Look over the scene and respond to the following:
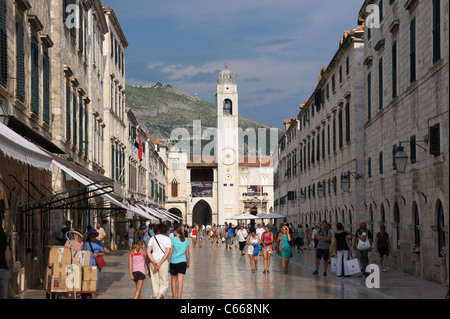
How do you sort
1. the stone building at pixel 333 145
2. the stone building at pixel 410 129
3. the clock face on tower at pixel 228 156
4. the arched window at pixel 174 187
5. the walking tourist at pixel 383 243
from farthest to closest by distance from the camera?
the clock face on tower at pixel 228 156, the arched window at pixel 174 187, the stone building at pixel 333 145, the walking tourist at pixel 383 243, the stone building at pixel 410 129

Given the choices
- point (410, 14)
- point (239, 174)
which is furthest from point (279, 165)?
point (410, 14)

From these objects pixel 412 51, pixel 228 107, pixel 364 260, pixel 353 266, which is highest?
pixel 228 107

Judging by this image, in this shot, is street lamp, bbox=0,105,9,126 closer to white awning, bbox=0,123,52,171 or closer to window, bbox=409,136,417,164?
white awning, bbox=0,123,52,171

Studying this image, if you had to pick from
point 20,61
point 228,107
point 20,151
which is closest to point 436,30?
point 20,61

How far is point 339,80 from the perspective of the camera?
37.2 m

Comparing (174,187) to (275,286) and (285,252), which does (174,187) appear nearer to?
(285,252)

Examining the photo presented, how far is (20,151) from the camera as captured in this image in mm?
10688

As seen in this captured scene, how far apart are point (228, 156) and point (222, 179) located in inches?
146

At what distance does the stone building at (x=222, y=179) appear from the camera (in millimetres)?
102750

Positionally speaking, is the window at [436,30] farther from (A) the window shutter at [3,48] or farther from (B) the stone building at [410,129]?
(A) the window shutter at [3,48]

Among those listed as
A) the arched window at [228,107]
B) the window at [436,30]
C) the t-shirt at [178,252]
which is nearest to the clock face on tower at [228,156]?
the arched window at [228,107]

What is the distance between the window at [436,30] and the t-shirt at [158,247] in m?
8.82

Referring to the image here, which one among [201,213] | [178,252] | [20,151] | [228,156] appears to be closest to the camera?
[20,151]
